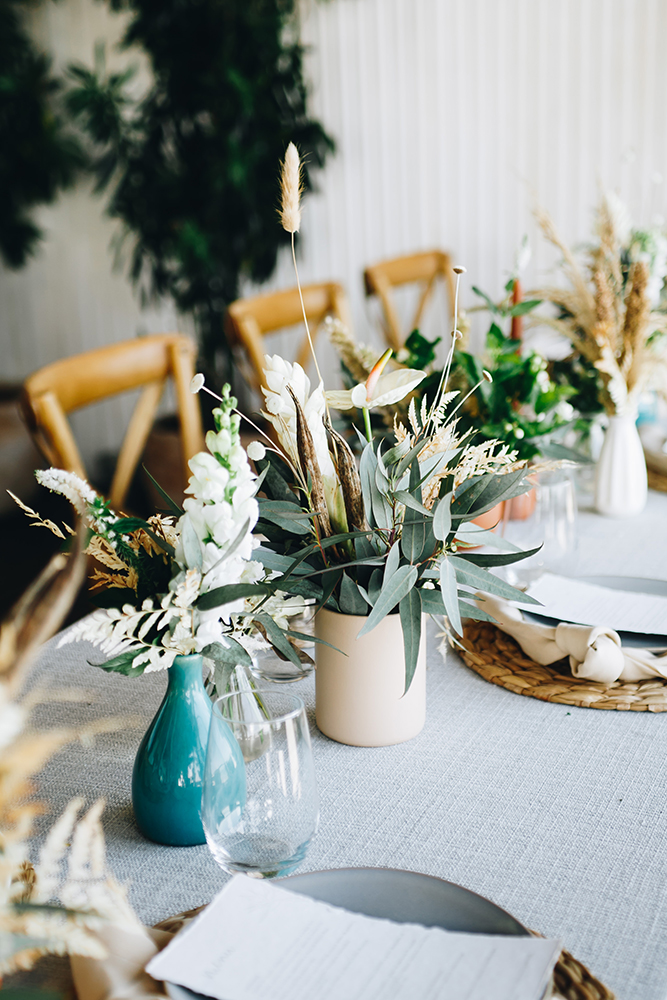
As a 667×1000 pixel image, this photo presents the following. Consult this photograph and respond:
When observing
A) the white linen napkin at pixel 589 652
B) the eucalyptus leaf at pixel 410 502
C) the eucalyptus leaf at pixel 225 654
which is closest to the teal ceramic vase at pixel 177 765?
the eucalyptus leaf at pixel 225 654

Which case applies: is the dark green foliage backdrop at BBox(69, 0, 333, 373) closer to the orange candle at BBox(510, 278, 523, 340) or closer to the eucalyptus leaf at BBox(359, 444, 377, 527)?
the orange candle at BBox(510, 278, 523, 340)

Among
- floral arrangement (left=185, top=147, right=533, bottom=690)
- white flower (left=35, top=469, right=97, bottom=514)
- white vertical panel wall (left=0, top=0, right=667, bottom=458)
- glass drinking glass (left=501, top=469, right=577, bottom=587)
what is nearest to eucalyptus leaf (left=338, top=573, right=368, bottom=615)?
floral arrangement (left=185, top=147, right=533, bottom=690)

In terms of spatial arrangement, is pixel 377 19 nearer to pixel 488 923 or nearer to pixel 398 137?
pixel 398 137

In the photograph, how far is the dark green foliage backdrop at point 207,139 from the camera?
3.17 metres

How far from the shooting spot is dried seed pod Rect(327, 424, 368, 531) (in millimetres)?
775

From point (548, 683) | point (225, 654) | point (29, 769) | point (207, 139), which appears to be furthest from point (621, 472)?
point (207, 139)

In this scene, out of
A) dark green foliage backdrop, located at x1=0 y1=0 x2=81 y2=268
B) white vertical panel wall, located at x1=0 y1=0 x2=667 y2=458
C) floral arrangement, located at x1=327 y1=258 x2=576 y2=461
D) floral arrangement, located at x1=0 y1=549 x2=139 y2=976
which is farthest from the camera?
dark green foliage backdrop, located at x1=0 y1=0 x2=81 y2=268

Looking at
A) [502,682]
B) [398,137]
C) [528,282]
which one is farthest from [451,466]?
[398,137]

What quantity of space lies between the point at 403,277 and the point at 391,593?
2.29 meters

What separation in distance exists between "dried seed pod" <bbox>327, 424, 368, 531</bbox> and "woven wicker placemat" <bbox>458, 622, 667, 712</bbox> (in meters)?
0.19

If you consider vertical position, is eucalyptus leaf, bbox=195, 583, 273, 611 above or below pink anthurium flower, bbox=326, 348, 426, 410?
below

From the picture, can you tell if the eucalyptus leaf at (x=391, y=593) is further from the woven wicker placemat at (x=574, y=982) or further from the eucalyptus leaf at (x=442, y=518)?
the woven wicker placemat at (x=574, y=982)

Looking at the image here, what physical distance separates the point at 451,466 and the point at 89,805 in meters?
0.44

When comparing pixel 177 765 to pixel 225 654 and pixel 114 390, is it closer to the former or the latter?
pixel 225 654
